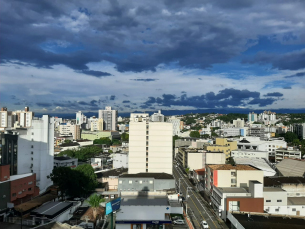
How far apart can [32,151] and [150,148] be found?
14.4 metres

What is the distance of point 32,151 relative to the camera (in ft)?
111

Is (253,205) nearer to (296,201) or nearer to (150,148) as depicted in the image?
(296,201)

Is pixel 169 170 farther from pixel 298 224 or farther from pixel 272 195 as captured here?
pixel 298 224

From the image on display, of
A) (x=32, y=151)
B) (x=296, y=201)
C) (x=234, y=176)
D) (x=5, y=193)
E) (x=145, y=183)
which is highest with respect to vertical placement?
(x=32, y=151)

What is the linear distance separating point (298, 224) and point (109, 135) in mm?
78846

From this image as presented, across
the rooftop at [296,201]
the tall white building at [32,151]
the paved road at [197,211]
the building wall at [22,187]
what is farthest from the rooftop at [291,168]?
the building wall at [22,187]

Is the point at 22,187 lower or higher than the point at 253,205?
higher

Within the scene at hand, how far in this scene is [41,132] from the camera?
1337 inches

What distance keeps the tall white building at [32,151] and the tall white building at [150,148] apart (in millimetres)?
10319

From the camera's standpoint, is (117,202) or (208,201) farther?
(208,201)

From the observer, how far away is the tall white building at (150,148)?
35.9m

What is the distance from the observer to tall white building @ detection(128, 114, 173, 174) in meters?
35.9

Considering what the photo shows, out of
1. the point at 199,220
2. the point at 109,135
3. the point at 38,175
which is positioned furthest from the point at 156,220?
the point at 109,135

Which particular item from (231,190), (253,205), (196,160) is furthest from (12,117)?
(253,205)
